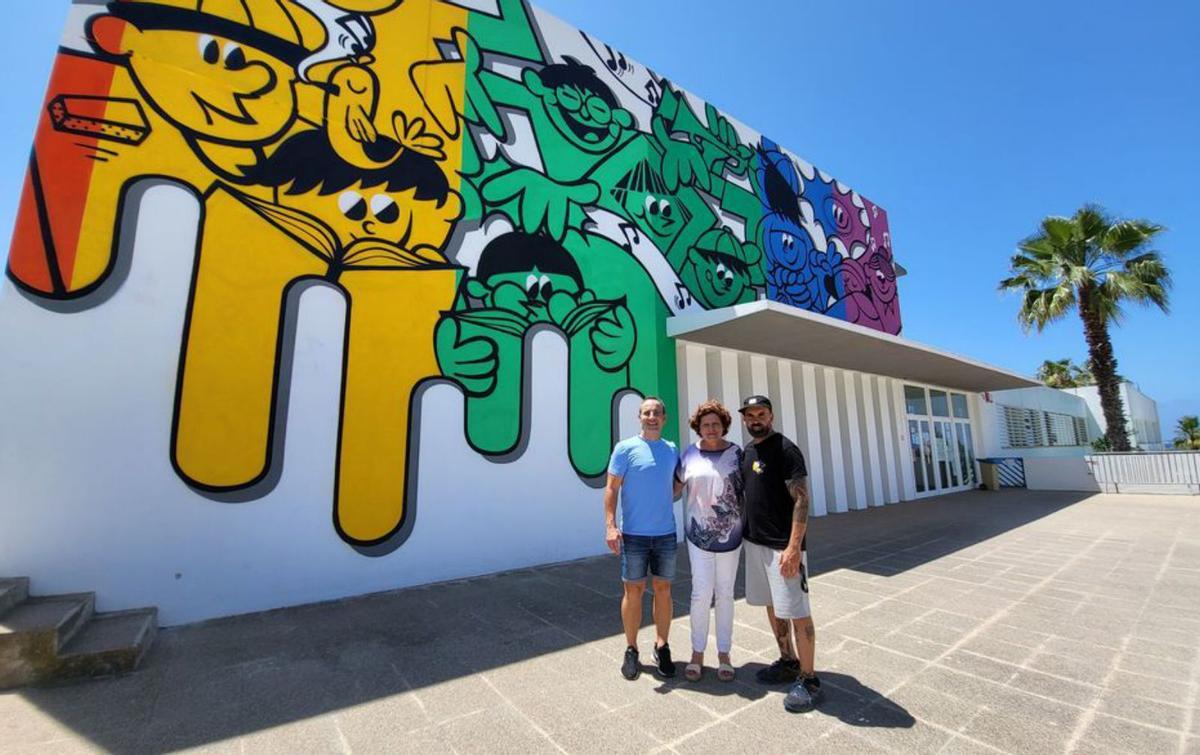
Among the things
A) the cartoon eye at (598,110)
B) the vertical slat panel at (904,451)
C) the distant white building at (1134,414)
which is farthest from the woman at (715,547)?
the distant white building at (1134,414)

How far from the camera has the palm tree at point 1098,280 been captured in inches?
470

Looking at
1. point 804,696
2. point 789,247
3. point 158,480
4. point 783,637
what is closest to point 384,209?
Answer: point 158,480

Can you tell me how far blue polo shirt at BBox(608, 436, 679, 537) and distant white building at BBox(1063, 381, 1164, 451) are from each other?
2254 cm

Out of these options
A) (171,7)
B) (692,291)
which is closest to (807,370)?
(692,291)

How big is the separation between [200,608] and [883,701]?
4.67 meters

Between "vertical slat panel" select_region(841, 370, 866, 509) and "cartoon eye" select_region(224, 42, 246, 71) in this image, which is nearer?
"cartoon eye" select_region(224, 42, 246, 71)

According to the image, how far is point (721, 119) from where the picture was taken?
9.16 meters

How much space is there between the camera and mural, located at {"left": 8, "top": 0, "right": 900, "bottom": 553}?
3.96 metres

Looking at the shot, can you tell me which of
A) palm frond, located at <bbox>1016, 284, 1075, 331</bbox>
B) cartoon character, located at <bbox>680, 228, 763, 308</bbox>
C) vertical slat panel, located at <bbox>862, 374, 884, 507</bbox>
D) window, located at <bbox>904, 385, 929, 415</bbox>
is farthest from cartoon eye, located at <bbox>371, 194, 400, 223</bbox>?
A: palm frond, located at <bbox>1016, 284, 1075, 331</bbox>

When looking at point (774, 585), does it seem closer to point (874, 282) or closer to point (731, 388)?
point (731, 388)

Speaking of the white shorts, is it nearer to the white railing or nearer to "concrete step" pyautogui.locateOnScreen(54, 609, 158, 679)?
"concrete step" pyautogui.locateOnScreen(54, 609, 158, 679)

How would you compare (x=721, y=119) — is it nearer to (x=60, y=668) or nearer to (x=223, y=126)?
(x=223, y=126)

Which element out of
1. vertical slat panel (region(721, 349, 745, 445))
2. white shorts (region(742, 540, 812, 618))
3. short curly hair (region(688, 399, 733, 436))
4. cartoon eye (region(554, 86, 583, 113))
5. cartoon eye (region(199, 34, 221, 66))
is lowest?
white shorts (region(742, 540, 812, 618))

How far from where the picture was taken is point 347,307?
4.75 meters
